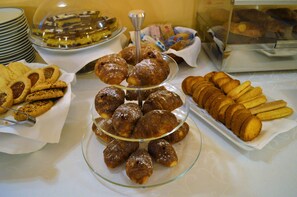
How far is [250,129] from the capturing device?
0.56 m

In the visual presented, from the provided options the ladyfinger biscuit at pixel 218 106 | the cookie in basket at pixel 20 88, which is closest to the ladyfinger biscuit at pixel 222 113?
the ladyfinger biscuit at pixel 218 106

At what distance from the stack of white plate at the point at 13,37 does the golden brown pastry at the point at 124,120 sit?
0.56 m

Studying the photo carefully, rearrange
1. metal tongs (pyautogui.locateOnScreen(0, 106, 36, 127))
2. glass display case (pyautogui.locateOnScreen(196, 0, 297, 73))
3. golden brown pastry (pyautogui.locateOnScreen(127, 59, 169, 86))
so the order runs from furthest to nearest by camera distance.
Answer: glass display case (pyautogui.locateOnScreen(196, 0, 297, 73)) < metal tongs (pyautogui.locateOnScreen(0, 106, 36, 127)) < golden brown pastry (pyautogui.locateOnScreen(127, 59, 169, 86))

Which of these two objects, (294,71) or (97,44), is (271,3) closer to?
(294,71)

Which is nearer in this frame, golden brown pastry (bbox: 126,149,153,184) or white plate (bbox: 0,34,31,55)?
golden brown pastry (bbox: 126,149,153,184)

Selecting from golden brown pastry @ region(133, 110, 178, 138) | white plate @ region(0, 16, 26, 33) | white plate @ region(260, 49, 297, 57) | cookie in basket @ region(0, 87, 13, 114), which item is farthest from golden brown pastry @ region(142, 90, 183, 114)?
white plate @ region(0, 16, 26, 33)

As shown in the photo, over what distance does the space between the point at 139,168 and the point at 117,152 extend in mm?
68

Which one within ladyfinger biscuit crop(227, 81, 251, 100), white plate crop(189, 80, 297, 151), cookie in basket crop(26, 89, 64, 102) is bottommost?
white plate crop(189, 80, 297, 151)

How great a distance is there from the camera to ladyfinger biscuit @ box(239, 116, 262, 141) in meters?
0.56

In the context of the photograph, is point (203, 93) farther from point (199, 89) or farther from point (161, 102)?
point (161, 102)

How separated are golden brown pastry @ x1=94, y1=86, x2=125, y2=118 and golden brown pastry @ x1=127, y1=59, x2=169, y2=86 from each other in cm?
9

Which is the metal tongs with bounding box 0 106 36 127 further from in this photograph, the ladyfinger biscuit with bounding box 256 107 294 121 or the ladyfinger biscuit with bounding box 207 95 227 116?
the ladyfinger biscuit with bounding box 256 107 294 121

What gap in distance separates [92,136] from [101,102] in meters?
0.14

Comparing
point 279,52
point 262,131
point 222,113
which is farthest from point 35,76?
point 279,52
